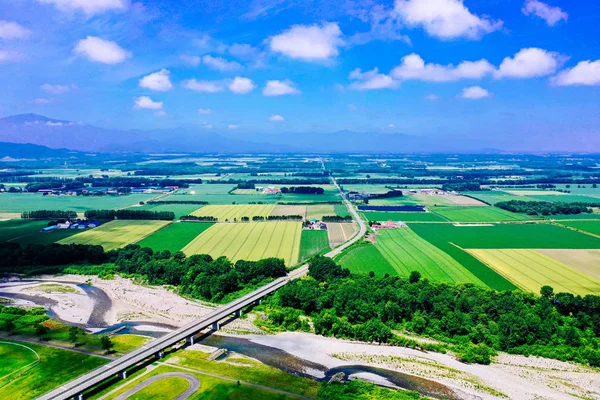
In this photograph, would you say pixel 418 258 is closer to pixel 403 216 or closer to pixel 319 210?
pixel 403 216

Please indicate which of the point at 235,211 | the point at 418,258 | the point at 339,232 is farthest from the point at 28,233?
the point at 418,258

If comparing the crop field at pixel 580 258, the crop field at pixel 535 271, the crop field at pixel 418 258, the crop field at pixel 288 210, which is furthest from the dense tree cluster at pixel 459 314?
the crop field at pixel 288 210

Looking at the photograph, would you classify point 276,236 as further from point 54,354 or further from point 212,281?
point 54,354

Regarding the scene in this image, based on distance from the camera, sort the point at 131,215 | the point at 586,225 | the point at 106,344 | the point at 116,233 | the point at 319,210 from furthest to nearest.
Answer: the point at 319,210, the point at 131,215, the point at 586,225, the point at 116,233, the point at 106,344

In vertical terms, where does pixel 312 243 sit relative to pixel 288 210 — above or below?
below

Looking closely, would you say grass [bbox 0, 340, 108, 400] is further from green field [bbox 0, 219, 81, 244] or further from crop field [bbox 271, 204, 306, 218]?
crop field [bbox 271, 204, 306, 218]

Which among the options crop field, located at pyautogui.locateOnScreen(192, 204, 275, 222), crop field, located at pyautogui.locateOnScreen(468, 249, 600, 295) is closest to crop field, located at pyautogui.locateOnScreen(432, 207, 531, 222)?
crop field, located at pyautogui.locateOnScreen(468, 249, 600, 295)

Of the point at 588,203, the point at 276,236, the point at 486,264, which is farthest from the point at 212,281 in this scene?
the point at 588,203
